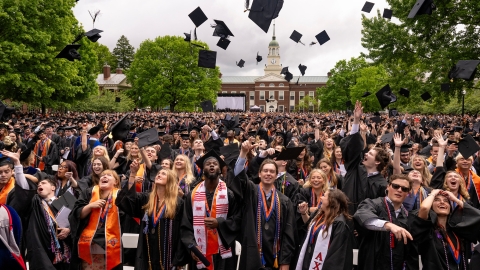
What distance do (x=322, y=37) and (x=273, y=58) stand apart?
10028cm

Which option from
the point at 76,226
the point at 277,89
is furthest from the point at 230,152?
the point at 277,89

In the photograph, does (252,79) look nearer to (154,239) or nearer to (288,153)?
(288,153)

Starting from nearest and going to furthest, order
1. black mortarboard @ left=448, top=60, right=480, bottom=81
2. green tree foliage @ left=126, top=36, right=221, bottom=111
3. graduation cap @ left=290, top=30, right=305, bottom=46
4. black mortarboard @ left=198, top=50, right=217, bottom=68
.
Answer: black mortarboard @ left=448, top=60, right=480, bottom=81
black mortarboard @ left=198, top=50, right=217, bottom=68
graduation cap @ left=290, top=30, right=305, bottom=46
green tree foliage @ left=126, top=36, right=221, bottom=111

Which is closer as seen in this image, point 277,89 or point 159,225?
point 159,225

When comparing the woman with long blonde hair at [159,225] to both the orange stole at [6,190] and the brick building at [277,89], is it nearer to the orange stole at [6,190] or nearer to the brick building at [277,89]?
the orange stole at [6,190]

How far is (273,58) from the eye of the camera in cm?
11400

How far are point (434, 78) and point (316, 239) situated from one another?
1721cm

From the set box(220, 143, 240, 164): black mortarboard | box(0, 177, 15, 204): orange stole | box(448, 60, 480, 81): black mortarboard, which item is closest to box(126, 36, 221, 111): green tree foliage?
box(448, 60, 480, 81): black mortarboard

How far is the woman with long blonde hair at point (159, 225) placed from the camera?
173 inches

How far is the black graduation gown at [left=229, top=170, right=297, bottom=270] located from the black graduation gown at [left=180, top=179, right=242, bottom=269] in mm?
77

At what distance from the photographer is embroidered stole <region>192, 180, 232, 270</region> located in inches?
171

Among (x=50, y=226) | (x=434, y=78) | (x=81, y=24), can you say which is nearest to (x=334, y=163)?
(x=50, y=226)

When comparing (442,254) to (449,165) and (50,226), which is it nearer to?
(449,165)

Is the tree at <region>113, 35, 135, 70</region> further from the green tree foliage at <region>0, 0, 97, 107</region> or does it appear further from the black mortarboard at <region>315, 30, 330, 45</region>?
the black mortarboard at <region>315, 30, 330, 45</region>
